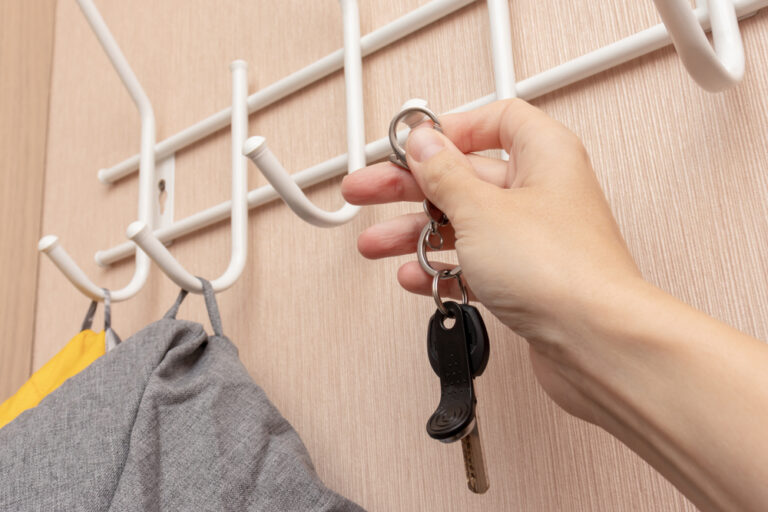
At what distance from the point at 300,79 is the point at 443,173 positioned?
32 centimetres

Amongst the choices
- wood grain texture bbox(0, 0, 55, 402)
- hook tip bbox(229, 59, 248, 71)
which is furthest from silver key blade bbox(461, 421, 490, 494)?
wood grain texture bbox(0, 0, 55, 402)

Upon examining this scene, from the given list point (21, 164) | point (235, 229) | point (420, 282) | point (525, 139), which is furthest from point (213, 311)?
point (21, 164)

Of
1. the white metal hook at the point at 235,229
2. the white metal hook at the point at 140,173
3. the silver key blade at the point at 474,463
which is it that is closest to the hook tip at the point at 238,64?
the white metal hook at the point at 235,229

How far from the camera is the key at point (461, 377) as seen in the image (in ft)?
0.96

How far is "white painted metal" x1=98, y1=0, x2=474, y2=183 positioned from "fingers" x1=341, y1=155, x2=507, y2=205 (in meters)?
0.18

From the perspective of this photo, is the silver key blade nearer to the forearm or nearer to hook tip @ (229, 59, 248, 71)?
the forearm

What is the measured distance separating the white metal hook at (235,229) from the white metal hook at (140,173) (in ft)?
0.29

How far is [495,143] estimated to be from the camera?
0.38m

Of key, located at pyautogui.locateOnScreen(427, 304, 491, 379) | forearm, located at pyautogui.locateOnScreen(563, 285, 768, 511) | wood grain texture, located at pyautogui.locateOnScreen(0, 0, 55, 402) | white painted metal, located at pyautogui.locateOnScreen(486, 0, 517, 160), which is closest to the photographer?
forearm, located at pyautogui.locateOnScreen(563, 285, 768, 511)

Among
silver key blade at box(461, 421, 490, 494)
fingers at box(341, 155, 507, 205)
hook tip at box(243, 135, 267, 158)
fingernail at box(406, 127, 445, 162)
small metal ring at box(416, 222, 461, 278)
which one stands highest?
hook tip at box(243, 135, 267, 158)

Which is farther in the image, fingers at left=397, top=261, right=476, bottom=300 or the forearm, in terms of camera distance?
fingers at left=397, top=261, right=476, bottom=300

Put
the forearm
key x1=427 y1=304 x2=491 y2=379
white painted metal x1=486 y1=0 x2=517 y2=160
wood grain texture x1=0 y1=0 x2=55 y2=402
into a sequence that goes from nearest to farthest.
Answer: the forearm → key x1=427 y1=304 x2=491 y2=379 → white painted metal x1=486 y1=0 x2=517 y2=160 → wood grain texture x1=0 y1=0 x2=55 y2=402

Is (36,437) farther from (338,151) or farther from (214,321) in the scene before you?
(338,151)

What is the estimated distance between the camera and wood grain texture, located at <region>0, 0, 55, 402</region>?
0.78m
